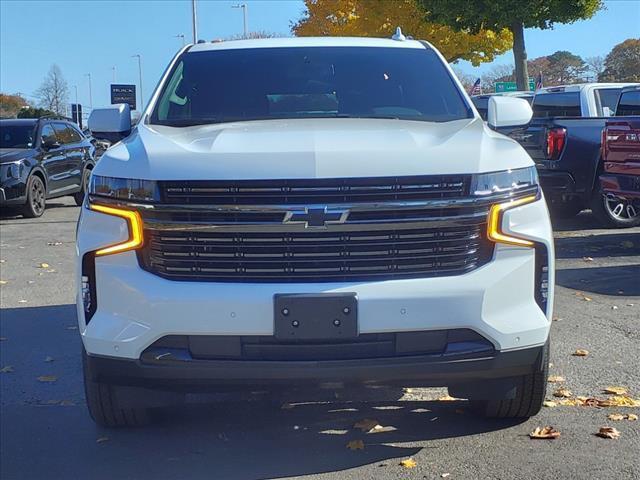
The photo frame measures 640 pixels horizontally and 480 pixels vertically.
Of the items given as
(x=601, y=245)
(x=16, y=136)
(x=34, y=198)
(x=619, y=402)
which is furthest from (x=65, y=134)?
(x=619, y=402)

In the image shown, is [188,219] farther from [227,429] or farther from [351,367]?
[227,429]

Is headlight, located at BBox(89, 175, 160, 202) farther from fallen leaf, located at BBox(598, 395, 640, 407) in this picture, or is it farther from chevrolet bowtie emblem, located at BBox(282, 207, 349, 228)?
fallen leaf, located at BBox(598, 395, 640, 407)

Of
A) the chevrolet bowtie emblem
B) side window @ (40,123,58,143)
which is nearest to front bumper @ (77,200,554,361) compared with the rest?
the chevrolet bowtie emblem

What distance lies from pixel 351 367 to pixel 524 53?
20.8m

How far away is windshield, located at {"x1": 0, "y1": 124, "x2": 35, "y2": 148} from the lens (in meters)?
14.7

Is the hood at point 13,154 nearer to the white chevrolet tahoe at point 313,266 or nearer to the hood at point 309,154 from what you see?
the hood at point 309,154

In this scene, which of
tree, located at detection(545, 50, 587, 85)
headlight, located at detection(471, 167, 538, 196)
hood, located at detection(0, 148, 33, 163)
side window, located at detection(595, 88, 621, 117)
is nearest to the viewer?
headlight, located at detection(471, 167, 538, 196)

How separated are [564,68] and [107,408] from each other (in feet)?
195

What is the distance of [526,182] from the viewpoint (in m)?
3.46

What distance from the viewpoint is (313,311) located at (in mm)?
3193

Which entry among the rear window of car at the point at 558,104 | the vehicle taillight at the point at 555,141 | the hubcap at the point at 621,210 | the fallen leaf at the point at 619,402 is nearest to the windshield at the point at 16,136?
the rear window of car at the point at 558,104

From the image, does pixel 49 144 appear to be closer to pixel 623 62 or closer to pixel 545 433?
pixel 545 433

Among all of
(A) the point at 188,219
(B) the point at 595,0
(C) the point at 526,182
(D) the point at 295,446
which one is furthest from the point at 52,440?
(B) the point at 595,0

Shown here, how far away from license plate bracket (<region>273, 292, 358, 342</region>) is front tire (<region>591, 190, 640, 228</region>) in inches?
340
